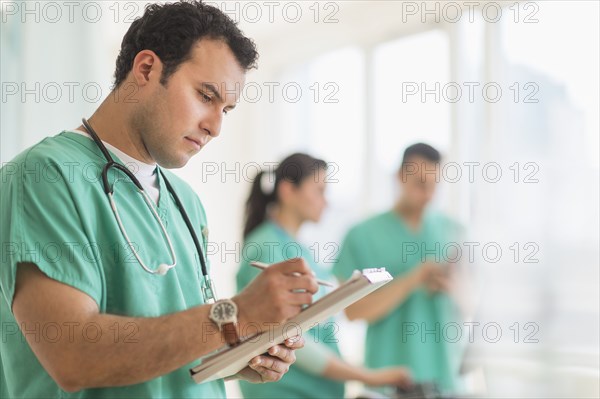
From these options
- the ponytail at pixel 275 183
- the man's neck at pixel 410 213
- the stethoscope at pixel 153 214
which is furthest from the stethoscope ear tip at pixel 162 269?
the man's neck at pixel 410 213

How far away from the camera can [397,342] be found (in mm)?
2080

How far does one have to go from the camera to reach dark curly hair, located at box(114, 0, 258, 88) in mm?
938

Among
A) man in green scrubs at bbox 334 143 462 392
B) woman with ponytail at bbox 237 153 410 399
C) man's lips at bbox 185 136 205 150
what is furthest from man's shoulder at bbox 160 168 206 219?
man in green scrubs at bbox 334 143 462 392

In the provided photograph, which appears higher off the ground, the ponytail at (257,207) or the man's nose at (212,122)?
the man's nose at (212,122)

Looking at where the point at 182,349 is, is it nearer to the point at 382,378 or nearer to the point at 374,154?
the point at 382,378

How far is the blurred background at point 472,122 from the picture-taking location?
1.33m

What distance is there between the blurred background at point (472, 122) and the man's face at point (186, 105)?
0.46 metres

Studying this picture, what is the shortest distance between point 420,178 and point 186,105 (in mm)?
1358

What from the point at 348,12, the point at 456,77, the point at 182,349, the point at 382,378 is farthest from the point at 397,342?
the point at 348,12

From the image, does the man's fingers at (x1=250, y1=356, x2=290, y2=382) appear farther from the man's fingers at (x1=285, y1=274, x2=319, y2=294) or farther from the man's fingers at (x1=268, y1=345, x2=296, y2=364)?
the man's fingers at (x1=285, y1=274, x2=319, y2=294)

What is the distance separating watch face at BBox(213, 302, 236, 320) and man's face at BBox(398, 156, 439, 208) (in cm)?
148

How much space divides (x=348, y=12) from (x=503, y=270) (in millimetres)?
1784

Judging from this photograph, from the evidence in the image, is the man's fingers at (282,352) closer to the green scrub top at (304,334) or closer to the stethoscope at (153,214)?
the stethoscope at (153,214)

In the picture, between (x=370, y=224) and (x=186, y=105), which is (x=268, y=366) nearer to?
(x=186, y=105)
